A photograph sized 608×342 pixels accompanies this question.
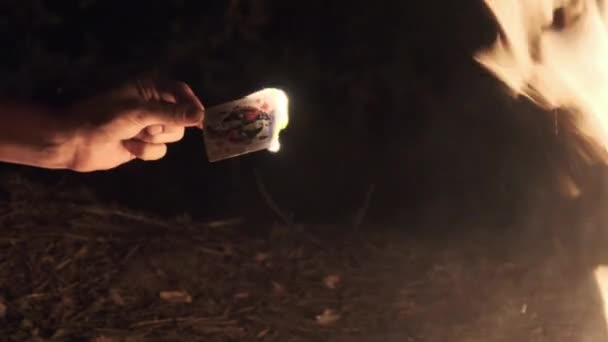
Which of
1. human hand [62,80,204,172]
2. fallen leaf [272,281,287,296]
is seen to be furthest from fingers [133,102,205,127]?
fallen leaf [272,281,287,296]

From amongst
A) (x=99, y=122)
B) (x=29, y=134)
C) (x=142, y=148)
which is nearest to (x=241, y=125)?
(x=142, y=148)

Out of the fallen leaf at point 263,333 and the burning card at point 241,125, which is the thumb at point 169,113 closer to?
the burning card at point 241,125

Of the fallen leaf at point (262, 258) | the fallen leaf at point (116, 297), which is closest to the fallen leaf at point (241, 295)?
the fallen leaf at point (262, 258)

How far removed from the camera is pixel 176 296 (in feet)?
10.9

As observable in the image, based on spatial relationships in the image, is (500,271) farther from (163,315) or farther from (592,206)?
(163,315)

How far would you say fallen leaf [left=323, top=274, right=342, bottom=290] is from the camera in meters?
3.50

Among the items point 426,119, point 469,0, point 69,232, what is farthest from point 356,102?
point 69,232

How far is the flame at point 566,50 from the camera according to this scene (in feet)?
9.62

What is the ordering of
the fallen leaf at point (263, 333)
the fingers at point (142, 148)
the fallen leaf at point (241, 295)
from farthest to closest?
the fallen leaf at point (241, 295) → the fallen leaf at point (263, 333) → the fingers at point (142, 148)

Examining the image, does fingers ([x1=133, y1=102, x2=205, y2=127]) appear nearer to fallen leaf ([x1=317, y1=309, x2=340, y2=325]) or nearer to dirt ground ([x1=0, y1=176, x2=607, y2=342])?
dirt ground ([x1=0, y1=176, x2=607, y2=342])

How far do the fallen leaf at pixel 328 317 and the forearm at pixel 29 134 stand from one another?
1.29 meters

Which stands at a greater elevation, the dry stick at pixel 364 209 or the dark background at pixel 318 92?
the dark background at pixel 318 92

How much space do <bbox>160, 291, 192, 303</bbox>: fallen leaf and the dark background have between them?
63cm

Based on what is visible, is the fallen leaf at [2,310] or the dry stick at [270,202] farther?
the dry stick at [270,202]
